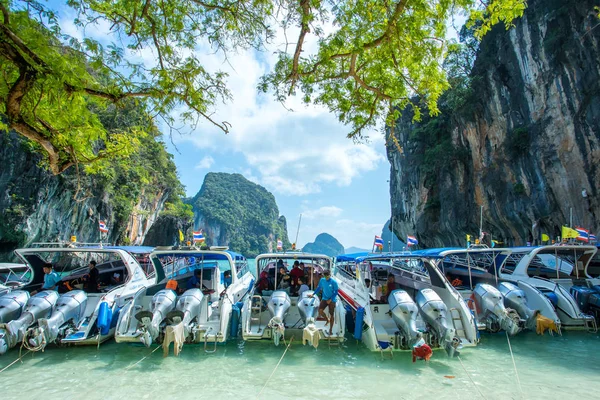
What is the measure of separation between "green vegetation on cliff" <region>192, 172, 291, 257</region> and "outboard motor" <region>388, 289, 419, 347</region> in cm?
9421

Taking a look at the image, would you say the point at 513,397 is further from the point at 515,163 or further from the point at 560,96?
the point at 515,163

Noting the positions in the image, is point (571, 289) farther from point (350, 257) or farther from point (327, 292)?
point (327, 292)

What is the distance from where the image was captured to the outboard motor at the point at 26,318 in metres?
6.96

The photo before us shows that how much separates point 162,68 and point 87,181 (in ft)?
87.9

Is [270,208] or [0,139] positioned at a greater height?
[270,208]

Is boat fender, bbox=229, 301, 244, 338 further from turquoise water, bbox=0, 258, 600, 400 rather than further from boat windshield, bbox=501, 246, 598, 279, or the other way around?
boat windshield, bbox=501, 246, 598, 279

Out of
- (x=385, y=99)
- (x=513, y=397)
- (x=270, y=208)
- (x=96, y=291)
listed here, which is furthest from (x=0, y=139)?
(x=270, y=208)

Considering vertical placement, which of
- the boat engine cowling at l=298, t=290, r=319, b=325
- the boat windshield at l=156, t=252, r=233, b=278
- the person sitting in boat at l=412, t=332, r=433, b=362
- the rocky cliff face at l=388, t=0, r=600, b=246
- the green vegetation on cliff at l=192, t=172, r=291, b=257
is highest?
the green vegetation on cliff at l=192, t=172, r=291, b=257

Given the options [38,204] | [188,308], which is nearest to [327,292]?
[188,308]

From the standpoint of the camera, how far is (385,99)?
7652 millimetres

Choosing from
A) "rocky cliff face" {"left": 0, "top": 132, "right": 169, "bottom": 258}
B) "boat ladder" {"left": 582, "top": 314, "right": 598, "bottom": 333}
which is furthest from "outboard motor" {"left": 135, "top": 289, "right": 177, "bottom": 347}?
"rocky cliff face" {"left": 0, "top": 132, "right": 169, "bottom": 258}

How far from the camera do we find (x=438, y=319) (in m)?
7.32

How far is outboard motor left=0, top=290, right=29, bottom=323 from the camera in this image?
7379mm

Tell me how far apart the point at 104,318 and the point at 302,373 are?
4600mm
